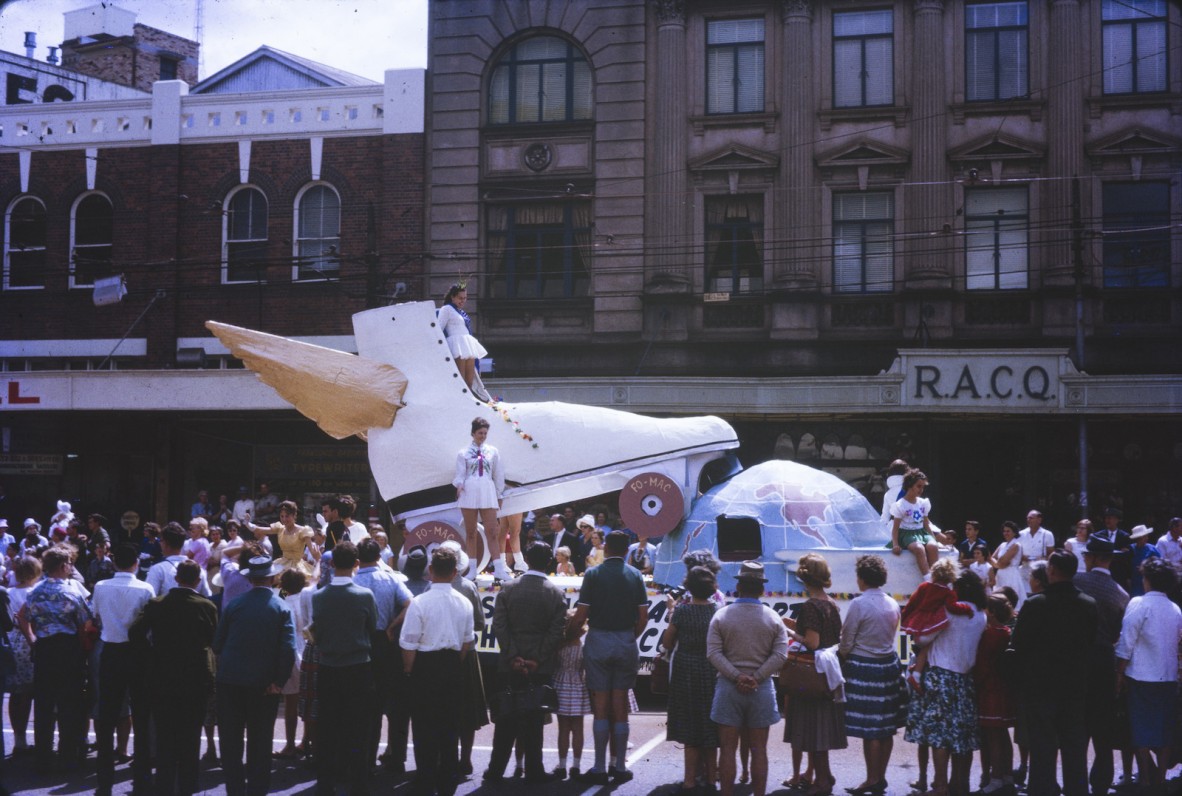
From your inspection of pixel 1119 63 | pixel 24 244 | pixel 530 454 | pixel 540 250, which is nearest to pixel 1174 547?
pixel 530 454

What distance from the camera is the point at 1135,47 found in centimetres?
2216

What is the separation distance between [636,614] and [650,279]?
46.5 feet

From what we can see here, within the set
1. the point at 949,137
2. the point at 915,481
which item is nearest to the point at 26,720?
the point at 915,481

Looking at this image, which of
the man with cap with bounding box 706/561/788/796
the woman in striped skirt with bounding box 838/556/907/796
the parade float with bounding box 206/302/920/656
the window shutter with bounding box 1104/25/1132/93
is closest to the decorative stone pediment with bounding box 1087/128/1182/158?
the window shutter with bounding box 1104/25/1132/93

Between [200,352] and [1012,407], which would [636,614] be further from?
[200,352]

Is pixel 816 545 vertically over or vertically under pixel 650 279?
under

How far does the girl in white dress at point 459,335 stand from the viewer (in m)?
13.6

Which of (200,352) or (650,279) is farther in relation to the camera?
(200,352)

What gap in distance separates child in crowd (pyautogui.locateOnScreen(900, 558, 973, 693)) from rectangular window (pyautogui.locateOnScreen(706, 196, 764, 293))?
14.5 m

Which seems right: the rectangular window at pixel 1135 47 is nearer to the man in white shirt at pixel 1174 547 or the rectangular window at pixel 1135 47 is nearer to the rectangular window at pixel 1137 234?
the rectangular window at pixel 1137 234

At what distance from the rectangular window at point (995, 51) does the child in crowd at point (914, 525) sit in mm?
12728

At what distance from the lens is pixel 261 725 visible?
867cm

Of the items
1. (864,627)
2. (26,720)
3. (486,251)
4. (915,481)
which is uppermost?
(486,251)

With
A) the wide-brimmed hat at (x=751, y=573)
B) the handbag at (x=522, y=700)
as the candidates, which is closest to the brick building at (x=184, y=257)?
the handbag at (x=522, y=700)
